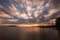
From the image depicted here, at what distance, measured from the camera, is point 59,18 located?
119m

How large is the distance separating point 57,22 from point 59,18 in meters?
4.48

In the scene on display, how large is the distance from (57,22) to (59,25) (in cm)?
401

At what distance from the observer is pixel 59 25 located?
119 m

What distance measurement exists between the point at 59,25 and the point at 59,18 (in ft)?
20.6

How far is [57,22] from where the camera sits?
11744cm
